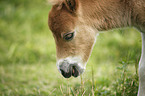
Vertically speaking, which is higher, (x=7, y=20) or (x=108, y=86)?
(x=7, y=20)

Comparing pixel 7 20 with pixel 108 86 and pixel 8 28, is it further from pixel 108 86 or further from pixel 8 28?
pixel 108 86

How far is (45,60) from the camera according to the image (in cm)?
636

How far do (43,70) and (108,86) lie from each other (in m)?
2.26

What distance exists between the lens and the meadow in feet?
11.2

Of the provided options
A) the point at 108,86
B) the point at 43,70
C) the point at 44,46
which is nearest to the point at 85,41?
the point at 108,86

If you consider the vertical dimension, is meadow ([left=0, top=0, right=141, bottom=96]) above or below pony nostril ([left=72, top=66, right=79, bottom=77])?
below

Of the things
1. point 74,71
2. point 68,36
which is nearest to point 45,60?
point 74,71

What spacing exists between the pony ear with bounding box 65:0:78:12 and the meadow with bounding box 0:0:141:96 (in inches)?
36.2

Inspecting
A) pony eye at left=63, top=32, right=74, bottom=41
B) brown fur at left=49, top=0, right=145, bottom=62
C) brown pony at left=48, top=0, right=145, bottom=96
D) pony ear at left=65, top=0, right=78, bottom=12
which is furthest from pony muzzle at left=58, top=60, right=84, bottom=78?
pony ear at left=65, top=0, right=78, bottom=12

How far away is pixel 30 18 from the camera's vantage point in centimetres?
881

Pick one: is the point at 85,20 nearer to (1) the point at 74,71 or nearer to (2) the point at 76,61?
(2) the point at 76,61

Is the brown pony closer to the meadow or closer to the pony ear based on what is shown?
the pony ear

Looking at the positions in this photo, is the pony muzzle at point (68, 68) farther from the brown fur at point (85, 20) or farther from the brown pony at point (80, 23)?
the brown fur at point (85, 20)

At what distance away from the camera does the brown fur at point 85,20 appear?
Result: 9.75ft
